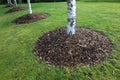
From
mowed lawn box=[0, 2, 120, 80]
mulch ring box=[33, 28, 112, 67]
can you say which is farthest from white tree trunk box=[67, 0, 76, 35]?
mowed lawn box=[0, 2, 120, 80]

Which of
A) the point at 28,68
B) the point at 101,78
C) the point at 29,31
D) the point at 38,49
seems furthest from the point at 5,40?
the point at 101,78

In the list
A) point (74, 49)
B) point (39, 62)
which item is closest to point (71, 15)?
point (74, 49)

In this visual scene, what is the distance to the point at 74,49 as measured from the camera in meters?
6.04

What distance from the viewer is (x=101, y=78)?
16.5ft

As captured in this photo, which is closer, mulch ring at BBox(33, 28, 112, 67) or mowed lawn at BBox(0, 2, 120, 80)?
mowed lawn at BBox(0, 2, 120, 80)

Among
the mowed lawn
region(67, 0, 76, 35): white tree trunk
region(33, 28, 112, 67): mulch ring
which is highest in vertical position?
region(67, 0, 76, 35): white tree trunk

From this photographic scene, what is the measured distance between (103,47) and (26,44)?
360 cm

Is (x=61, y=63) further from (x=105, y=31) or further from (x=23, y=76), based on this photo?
(x=105, y=31)

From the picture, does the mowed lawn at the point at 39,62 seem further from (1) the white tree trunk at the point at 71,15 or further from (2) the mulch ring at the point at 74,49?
(1) the white tree trunk at the point at 71,15

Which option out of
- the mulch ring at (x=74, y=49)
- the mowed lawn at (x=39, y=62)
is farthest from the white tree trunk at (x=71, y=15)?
the mowed lawn at (x=39, y=62)

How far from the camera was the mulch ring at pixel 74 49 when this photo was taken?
18.8 feet

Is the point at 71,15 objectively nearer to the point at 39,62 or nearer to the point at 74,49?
the point at 74,49

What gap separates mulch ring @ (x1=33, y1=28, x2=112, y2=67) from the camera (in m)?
5.74

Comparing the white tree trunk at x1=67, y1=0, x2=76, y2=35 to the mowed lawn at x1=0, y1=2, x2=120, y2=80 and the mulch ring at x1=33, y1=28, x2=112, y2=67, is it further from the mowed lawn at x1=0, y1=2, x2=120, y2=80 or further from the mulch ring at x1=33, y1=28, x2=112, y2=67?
the mowed lawn at x1=0, y1=2, x2=120, y2=80
